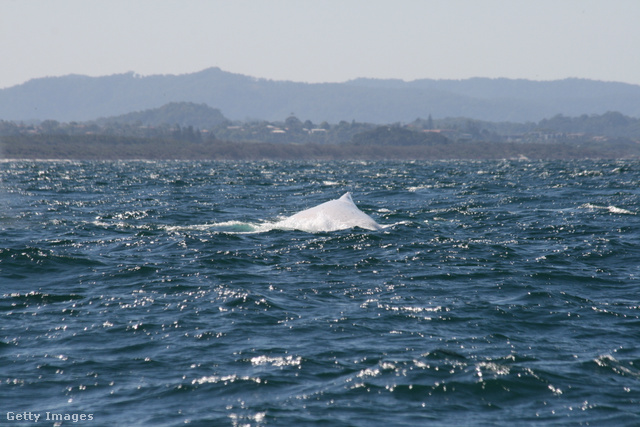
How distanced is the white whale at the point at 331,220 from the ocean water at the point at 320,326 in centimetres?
93

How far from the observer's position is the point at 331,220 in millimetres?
24672

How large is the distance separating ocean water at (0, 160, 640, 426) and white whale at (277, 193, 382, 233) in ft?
3.05

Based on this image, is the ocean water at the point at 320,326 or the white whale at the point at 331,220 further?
the white whale at the point at 331,220

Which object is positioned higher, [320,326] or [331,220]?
[331,220]

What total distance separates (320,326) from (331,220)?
12.1 m

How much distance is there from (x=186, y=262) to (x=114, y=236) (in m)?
6.17

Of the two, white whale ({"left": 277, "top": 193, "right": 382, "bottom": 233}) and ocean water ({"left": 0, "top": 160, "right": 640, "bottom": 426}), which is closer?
ocean water ({"left": 0, "top": 160, "right": 640, "bottom": 426})

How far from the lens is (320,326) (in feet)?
41.7

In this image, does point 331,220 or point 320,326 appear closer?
point 320,326

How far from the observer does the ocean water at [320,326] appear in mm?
9297

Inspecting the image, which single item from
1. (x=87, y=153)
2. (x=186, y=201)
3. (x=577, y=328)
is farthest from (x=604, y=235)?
(x=87, y=153)

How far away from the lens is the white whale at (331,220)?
80.0 feet

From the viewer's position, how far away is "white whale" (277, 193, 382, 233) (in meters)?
24.4

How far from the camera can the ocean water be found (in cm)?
930
